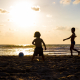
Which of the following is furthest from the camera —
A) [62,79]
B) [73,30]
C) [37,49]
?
[73,30]

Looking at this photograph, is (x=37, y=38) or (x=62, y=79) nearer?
(x=62, y=79)

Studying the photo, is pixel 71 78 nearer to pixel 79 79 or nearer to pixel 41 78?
pixel 79 79

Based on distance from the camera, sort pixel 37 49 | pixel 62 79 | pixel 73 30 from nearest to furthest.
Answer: pixel 62 79, pixel 37 49, pixel 73 30

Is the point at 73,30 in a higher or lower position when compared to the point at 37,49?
higher

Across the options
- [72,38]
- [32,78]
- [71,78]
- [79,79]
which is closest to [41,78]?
[32,78]

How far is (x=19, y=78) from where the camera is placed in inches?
131

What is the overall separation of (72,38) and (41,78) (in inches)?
250

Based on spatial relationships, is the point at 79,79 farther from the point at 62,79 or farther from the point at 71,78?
the point at 62,79

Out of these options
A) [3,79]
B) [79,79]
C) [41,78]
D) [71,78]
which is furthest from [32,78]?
[79,79]

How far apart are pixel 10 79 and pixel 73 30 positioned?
22.6 feet

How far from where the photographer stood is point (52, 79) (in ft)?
10.6

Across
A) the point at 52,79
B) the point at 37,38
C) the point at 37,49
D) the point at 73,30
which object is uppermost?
the point at 73,30

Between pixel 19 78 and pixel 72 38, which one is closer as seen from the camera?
pixel 19 78

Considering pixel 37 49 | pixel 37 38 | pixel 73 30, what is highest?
pixel 73 30
